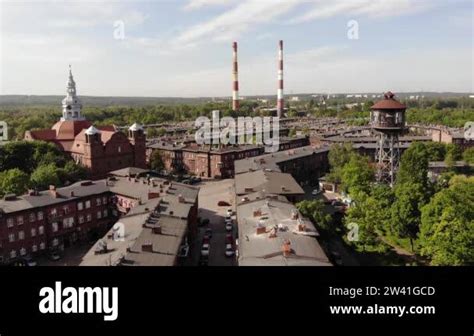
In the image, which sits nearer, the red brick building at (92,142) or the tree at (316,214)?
the tree at (316,214)

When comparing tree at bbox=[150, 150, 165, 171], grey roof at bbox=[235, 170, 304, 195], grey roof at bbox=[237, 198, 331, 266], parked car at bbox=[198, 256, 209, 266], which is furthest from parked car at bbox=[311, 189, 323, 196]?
tree at bbox=[150, 150, 165, 171]

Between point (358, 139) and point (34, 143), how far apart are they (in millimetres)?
40786

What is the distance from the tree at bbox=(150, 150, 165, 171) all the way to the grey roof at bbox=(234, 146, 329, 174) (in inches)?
535

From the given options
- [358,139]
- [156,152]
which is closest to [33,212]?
[156,152]

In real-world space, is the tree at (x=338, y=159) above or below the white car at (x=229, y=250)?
above

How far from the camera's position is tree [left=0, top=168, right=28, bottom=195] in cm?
3425

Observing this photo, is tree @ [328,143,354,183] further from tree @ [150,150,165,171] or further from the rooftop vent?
the rooftop vent

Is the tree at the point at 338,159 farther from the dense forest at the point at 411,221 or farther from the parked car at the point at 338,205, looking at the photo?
the dense forest at the point at 411,221

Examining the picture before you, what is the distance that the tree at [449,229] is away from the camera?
22.1 metres

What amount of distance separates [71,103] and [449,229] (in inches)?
1777

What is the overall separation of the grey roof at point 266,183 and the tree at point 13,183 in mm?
16039

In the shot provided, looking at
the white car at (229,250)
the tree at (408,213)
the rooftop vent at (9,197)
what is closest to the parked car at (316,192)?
the tree at (408,213)

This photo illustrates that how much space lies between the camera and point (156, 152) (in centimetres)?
5641
